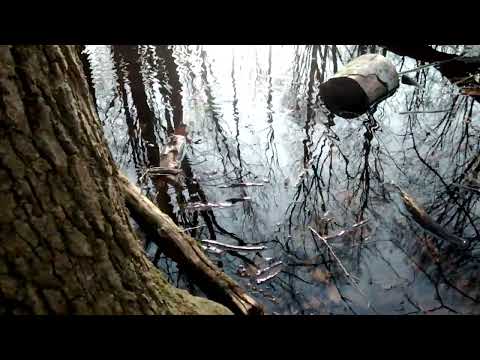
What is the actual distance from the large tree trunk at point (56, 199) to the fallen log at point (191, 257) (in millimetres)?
739

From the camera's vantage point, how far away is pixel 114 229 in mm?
968

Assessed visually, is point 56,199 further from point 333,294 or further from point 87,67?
point 87,67

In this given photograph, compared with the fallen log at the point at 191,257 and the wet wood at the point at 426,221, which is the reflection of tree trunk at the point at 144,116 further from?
the wet wood at the point at 426,221

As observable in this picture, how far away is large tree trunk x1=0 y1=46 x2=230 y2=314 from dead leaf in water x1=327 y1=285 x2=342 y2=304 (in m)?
1.14

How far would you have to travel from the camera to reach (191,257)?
181 centimetres

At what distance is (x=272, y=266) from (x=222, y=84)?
277 cm

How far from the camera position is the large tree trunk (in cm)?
70

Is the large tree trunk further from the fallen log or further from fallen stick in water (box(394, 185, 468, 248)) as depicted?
fallen stick in water (box(394, 185, 468, 248))

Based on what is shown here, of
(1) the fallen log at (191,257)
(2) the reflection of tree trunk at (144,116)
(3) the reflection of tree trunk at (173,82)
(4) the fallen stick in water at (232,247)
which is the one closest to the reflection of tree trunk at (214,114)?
(3) the reflection of tree trunk at (173,82)

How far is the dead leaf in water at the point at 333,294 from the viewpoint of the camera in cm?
173

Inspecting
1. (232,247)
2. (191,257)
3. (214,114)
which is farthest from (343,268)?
(214,114)
